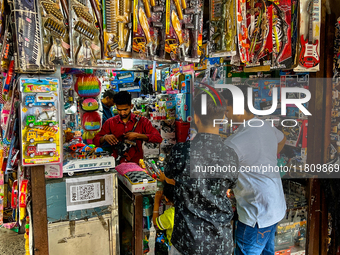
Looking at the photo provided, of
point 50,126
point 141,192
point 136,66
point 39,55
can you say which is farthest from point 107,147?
point 136,66

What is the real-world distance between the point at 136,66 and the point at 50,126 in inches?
180

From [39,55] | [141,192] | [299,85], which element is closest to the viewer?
[39,55]

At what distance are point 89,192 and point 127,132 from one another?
4.42 ft

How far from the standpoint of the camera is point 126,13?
5.99 feet

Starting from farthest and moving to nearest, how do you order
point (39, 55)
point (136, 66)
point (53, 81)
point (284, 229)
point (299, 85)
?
point (136, 66) < point (299, 85) < point (284, 229) < point (53, 81) < point (39, 55)

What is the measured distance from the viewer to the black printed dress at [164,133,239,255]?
1.59m

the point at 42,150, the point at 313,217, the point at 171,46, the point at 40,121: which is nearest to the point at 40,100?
the point at 40,121

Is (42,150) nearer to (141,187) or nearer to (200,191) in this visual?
(141,187)

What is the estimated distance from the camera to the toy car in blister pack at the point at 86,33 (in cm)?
170

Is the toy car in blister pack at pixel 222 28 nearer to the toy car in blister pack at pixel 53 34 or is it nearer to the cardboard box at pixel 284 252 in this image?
the toy car in blister pack at pixel 53 34

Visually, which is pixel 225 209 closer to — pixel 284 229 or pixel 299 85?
pixel 284 229

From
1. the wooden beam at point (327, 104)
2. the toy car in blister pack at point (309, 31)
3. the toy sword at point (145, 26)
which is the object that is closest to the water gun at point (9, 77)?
the toy sword at point (145, 26)

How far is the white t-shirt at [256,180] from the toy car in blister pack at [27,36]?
1.43 meters

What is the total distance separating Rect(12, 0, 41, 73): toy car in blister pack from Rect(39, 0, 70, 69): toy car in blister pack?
0.11 feet
